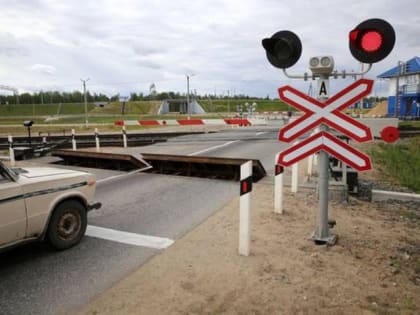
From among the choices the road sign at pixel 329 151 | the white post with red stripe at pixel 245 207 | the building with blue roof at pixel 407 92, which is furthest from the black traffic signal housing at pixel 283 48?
the building with blue roof at pixel 407 92

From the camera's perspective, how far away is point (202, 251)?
4.71 m

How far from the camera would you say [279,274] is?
400cm

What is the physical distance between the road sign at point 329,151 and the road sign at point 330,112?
138 mm

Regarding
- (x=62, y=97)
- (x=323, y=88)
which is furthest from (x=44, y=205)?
(x=62, y=97)

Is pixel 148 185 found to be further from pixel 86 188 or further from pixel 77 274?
pixel 77 274

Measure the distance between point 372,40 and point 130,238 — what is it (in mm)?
4205

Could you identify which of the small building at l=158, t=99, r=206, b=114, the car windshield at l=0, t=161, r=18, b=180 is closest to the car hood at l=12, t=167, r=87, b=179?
the car windshield at l=0, t=161, r=18, b=180

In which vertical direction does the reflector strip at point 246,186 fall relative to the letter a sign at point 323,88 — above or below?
below

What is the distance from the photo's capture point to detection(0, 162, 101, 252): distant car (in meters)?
4.02

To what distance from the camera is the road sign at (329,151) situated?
4410 mm

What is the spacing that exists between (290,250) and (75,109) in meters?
127

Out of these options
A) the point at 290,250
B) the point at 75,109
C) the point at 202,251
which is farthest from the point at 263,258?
the point at 75,109

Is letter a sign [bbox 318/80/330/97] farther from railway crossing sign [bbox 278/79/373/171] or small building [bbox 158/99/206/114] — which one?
small building [bbox 158/99/206/114]

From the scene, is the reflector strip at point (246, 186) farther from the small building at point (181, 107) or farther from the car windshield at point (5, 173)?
the small building at point (181, 107)
